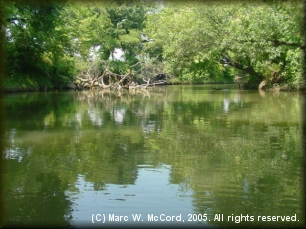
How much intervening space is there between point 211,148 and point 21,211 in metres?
5.02

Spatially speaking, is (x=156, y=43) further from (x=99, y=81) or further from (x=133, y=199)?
(x=133, y=199)

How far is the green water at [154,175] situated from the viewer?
4.95 m

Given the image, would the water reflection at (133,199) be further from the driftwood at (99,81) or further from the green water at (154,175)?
the driftwood at (99,81)

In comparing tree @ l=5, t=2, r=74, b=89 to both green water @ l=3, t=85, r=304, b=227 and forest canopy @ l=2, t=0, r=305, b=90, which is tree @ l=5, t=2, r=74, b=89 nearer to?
forest canopy @ l=2, t=0, r=305, b=90

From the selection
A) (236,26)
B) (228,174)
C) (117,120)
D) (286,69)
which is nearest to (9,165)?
(228,174)

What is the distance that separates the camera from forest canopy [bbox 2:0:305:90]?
15.5 meters

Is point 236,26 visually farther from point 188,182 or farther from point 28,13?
point 188,182

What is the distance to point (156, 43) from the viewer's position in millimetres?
44812

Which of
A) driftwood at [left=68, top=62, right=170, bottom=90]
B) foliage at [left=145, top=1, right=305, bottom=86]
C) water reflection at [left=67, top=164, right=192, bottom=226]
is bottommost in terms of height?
water reflection at [left=67, top=164, right=192, bottom=226]

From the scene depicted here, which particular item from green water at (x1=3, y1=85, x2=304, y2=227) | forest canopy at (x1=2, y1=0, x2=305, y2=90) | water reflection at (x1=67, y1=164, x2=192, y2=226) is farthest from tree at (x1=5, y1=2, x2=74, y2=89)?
water reflection at (x1=67, y1=164, x2=192, y2=226)

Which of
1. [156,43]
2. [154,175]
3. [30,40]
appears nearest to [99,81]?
[156,43]

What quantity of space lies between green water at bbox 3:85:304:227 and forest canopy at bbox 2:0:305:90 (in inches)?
115

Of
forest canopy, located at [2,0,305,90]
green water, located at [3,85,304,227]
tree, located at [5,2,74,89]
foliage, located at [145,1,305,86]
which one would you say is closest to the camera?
green water, located at [3,85,304,227]

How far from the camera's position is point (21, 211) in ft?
16.6
